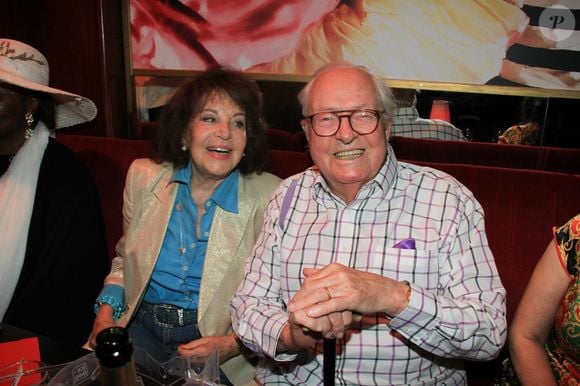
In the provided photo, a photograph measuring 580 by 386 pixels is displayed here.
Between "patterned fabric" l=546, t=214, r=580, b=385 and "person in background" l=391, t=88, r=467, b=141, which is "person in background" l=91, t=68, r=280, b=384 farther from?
"patterned fabric" l=546, t=214, r=580, b=385

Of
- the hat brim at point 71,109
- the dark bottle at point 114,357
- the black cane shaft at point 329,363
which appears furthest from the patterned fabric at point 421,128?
the dark bottle at point 114,357

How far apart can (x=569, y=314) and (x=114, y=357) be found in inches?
43.1

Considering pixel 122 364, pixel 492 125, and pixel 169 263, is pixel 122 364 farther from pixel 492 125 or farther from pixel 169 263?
pixel 492 125

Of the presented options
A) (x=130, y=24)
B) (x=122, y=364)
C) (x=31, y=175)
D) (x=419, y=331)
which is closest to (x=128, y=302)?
(x=31, y=175)

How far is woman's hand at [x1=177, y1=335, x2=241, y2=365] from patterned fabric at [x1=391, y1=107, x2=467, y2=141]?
4.44 ft

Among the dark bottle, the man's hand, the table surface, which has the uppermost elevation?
the dark bottle

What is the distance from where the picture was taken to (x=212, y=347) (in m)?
1.51

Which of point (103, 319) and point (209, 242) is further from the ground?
point (209, 242)

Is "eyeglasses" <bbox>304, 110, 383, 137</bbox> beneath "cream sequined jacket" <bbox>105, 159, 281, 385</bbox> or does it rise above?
above

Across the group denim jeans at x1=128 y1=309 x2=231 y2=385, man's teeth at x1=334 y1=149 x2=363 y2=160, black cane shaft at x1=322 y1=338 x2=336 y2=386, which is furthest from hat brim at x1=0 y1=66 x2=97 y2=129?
black cane shaft at x1=322 y1=338 x2=336 y2=386

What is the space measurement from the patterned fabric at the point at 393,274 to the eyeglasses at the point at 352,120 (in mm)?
128

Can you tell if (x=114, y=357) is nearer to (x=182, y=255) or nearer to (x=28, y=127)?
(x=182, y=255)

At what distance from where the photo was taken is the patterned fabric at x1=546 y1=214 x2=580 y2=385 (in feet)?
3.59

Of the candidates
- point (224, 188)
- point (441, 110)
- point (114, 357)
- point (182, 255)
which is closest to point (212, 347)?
point (182, 255)
